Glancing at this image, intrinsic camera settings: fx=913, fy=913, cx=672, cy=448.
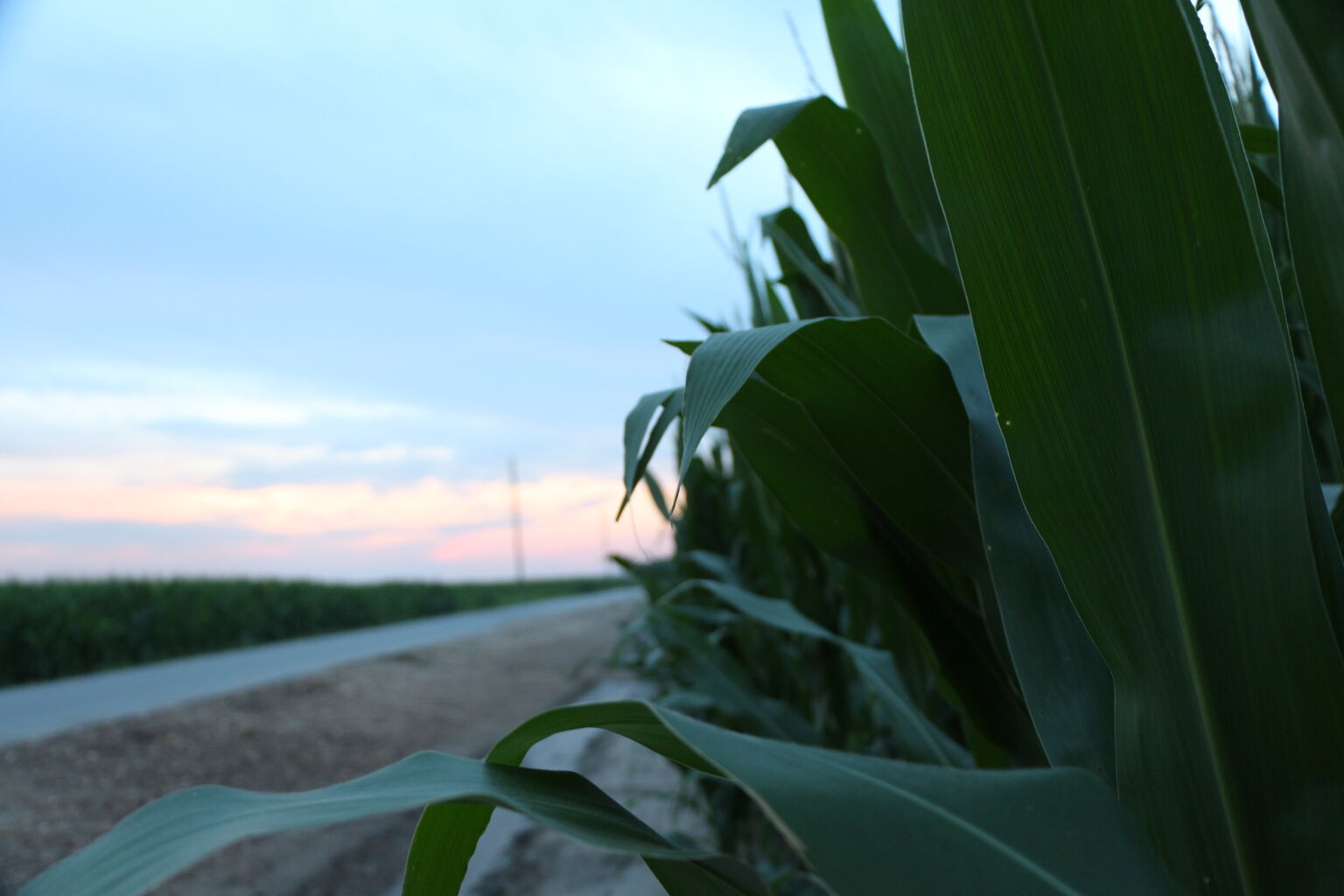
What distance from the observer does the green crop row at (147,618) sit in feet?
26.1

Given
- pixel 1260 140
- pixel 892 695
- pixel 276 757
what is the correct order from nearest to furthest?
pixel 1260 140 → pixel 892 695 → pixel 276 757

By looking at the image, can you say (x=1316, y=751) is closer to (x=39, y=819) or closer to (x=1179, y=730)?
(x=1179, y=730)

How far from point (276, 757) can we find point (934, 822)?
374 centimetres

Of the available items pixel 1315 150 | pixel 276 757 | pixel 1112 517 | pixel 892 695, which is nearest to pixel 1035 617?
pixel 1112 517

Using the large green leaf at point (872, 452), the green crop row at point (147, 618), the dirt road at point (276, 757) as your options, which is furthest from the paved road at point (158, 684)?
the large green leaf at point (872, 452)

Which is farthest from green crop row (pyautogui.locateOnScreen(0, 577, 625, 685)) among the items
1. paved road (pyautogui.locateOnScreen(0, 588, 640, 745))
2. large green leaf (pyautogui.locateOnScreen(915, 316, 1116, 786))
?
large green leaf (pyautogui.locateOnScreen(915, 316, 1116, 786))

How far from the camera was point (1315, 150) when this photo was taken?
0.32 metres

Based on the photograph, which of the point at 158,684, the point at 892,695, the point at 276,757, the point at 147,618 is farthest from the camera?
the point at 147,618

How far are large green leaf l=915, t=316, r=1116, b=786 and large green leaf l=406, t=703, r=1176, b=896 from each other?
8 cm

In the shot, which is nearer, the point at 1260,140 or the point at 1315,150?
the point at 1315,150

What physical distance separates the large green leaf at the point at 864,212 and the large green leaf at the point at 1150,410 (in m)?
0.22

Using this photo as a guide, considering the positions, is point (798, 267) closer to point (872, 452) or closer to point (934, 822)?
point (872, 452)

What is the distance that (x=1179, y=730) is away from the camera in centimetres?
29

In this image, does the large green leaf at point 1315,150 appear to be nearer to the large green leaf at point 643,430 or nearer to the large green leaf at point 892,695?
the large green leaf at point 643,430
